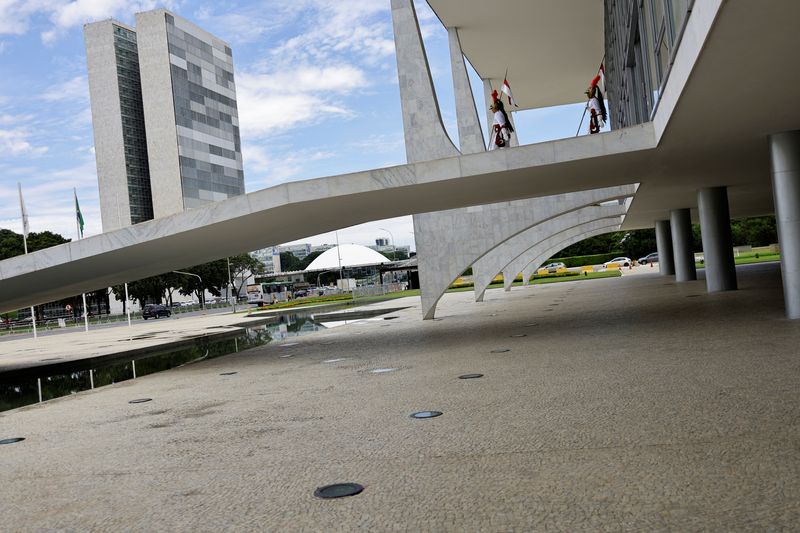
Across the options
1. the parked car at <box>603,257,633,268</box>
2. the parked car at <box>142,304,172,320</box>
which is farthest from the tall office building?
the parked car at <box>603,257,633,268</box>

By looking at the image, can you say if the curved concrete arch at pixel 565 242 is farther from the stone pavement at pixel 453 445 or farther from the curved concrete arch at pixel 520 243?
the stone pavement at pixel 453 445

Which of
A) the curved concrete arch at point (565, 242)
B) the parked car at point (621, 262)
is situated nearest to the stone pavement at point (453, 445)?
the curved concrete arch at point (565, 242)

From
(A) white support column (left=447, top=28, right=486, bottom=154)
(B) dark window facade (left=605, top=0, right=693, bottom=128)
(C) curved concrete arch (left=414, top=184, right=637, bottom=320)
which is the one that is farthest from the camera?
(A) white support column (left=447, top=28, right=486, bottom=154)

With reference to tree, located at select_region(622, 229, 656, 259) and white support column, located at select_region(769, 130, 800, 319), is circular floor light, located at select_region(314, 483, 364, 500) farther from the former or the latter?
tree, located at select_region(622, 229, 656, 259)

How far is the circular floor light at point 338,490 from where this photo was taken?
177 inches

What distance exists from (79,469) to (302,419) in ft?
6.98

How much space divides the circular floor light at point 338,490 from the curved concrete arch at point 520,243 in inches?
926

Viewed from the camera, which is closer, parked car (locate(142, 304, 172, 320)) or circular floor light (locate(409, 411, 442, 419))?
circular floor light (locate(409, 411, 442, 419))

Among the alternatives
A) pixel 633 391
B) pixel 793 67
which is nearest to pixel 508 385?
pixel 633 391

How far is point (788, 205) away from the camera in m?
12.0

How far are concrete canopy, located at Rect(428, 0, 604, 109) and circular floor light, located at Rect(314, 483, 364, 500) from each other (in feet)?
63.6

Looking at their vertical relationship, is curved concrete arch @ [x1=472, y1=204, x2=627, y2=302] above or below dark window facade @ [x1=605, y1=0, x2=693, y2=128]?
below

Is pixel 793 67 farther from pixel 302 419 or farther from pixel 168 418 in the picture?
pixel 168 418

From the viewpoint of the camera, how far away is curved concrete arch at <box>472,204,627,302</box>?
2875 centimetres
